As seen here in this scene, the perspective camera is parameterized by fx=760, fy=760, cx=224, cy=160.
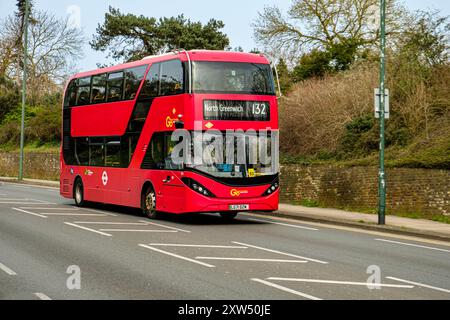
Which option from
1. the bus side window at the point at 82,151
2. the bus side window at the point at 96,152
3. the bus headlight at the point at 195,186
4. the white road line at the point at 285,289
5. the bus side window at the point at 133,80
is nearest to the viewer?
the white road line at the point at 285,289

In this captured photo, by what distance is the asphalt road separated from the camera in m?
9.52

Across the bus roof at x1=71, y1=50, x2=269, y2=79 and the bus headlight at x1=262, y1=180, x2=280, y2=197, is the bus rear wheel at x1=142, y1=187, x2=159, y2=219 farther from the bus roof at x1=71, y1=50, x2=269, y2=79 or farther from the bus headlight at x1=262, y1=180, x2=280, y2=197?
the bus roof at x1=71, y1=50, x2=269, y2=79

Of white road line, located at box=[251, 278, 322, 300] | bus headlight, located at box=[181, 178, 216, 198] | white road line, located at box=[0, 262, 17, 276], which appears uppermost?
bus headlight, located at box=[181, 178, 216, 198]

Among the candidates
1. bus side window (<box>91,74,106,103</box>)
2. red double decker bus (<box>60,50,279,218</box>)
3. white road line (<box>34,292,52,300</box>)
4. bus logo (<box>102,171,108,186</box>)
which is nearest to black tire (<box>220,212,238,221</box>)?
red double decker bus (<box>60,50,279,218</box>)

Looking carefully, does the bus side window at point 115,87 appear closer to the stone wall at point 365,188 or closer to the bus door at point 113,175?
the bus door at point 113,175

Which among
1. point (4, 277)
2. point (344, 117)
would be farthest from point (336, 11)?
point (4, 277)

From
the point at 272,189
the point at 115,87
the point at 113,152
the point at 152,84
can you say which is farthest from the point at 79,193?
the point at 272,189

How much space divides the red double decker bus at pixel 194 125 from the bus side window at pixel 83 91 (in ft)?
7.76

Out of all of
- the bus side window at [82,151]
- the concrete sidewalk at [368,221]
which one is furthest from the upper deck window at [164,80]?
the concrete sidewalk at [368,221]

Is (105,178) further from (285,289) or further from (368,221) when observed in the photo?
(285,289)

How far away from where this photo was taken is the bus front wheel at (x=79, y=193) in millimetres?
25008

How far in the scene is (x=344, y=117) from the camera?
27.7 metres

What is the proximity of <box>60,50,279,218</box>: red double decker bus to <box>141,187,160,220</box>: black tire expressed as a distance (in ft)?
0.09

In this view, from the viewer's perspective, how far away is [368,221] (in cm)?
1978
